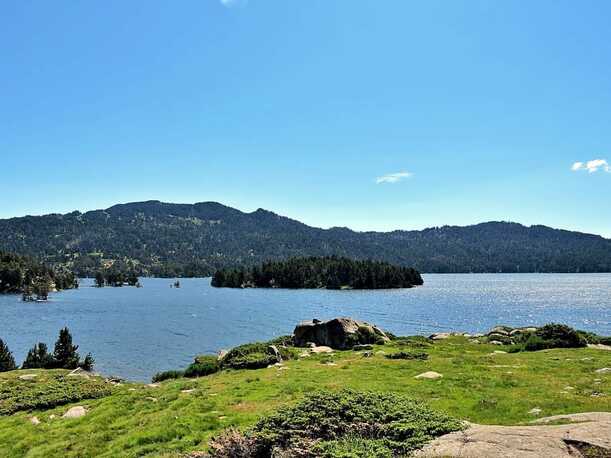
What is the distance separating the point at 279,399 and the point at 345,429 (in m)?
11.2

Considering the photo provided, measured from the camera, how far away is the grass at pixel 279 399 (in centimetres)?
1816

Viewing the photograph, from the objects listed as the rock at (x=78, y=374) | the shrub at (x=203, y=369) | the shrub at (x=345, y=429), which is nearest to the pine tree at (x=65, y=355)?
the rock at (x=78, y=374)

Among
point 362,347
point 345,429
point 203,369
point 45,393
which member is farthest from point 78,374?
point 345,429

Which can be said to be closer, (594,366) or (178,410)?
(178,410)

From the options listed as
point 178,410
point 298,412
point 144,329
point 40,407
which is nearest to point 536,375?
point 298,412

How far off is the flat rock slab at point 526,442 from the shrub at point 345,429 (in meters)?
0.63

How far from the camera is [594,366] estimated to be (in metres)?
27.5

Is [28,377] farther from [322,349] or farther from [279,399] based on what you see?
[279,399]

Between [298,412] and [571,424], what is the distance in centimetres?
760

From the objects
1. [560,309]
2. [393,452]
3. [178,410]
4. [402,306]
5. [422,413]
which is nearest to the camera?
[393,452]

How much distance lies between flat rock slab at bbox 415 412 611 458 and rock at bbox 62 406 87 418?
22.0 metres

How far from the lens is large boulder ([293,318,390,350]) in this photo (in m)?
49.8

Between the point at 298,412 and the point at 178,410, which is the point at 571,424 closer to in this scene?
the point at 298,412

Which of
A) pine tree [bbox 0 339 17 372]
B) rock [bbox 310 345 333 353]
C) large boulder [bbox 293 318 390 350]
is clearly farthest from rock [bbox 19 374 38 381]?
large boulder [bbox 293 318 390 350]
